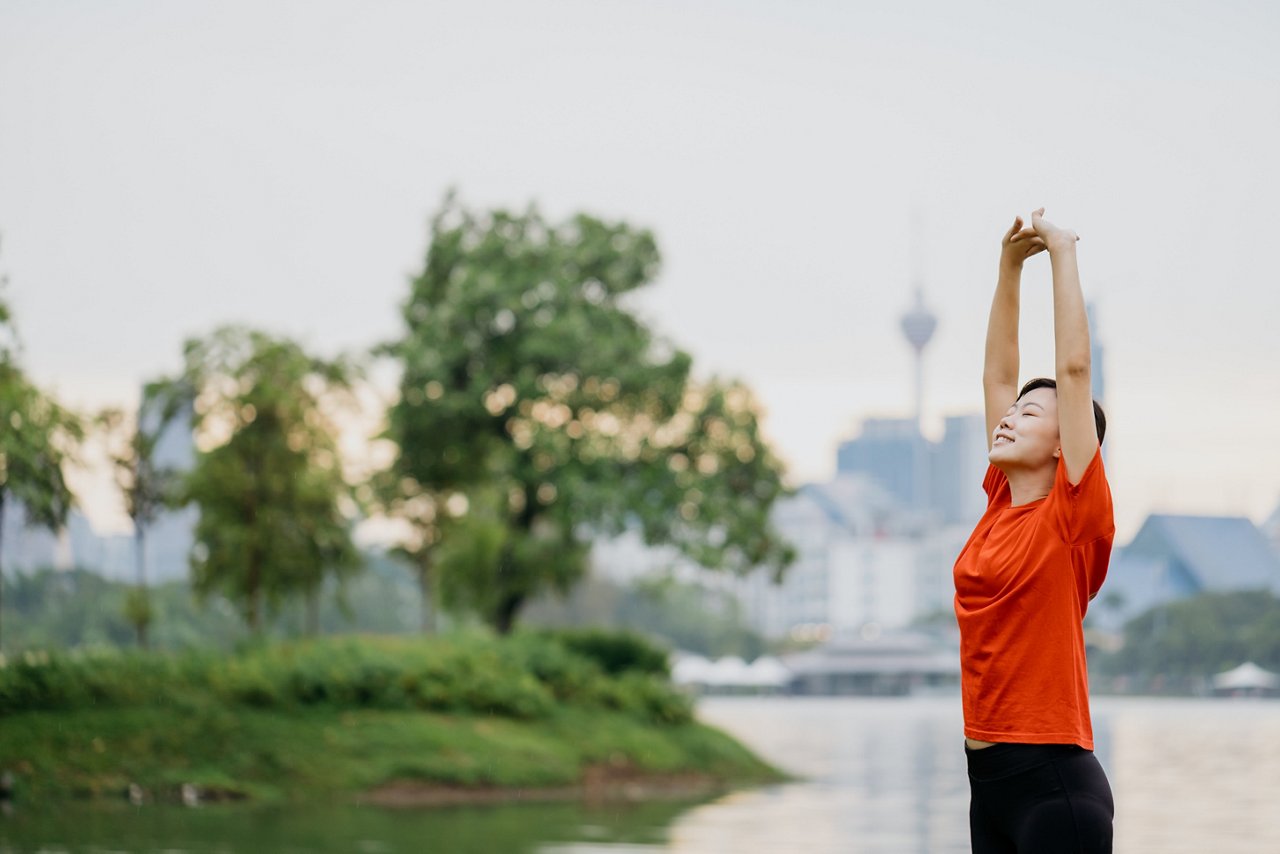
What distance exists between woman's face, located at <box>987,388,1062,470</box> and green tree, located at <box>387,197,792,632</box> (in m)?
15.7

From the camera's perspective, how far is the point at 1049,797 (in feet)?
8.68

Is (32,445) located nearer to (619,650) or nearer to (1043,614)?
(619,650)

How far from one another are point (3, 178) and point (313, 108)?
4132 mm

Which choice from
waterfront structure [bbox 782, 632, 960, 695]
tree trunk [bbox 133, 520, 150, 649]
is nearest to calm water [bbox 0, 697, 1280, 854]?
tree trunk [bbox 133, 520, 150, 649]

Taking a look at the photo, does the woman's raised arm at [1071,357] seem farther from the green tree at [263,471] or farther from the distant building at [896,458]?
the distant building at [896,458]

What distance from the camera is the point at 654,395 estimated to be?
19078mm

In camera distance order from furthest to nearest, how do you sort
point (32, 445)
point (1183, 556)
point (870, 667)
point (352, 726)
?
point (870, 667) → point (1183, 556) → point (352, 726) → point (32, 445)

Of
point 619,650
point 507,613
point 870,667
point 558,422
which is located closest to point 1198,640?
point 870,667

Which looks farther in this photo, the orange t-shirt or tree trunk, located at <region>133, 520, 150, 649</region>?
tree trunk, located at <region>133, 520, 150, 649</region>

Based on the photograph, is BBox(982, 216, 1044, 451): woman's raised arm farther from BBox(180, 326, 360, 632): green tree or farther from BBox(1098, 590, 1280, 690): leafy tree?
BBox(1098, 590, 1280, 690): leafy tree

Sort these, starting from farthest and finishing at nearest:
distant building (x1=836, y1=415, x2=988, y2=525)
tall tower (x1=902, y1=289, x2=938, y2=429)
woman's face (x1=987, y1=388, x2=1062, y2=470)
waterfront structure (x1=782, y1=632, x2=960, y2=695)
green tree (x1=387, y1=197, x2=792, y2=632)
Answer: distant building (x1=836, y1=415, x2=988, y2=525) < tall tower (x1=902, y1=289, x2=938, y2=429) < waterfront structure (x1=782, y1=632, x2=960, y2=695) < green tree (x1=387, y1=197, x2=792, y2=632) < woman's face (x1=987, y1=388, x2=1062, y2=470)

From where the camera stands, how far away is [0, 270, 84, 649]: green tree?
12.6 metres

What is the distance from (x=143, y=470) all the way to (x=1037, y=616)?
17.1m

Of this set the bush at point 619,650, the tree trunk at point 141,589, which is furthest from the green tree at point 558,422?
the tree trunk at point 141,589
